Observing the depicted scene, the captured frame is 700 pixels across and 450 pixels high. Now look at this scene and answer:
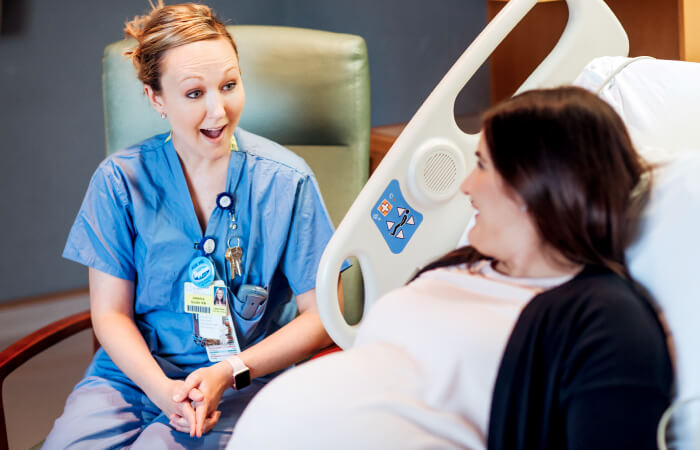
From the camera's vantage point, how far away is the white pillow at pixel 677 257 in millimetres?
1021

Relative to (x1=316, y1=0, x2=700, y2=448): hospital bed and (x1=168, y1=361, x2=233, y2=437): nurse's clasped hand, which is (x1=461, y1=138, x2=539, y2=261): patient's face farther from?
(x1=168, y1=361, x2=233, y2=437): nurse's clasped hand

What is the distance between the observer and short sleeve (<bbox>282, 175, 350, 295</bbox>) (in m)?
1.69

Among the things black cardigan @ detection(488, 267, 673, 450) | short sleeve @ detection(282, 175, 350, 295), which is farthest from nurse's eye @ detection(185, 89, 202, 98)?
black cardigan @ detection(488, 267, 673, 450)

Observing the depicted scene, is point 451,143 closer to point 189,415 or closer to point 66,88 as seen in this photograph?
point 189,415

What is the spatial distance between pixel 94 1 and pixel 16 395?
1.70m

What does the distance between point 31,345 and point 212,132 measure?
0.66m

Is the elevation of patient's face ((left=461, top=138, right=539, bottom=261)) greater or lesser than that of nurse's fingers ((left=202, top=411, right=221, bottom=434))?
greater

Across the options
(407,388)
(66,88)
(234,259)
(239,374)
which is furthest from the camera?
(66,88)

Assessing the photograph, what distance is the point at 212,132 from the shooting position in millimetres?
1660

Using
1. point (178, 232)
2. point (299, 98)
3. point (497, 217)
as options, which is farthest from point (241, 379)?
point (299, 98)

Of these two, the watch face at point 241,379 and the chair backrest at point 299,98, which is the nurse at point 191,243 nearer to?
the watch face at point 241,379

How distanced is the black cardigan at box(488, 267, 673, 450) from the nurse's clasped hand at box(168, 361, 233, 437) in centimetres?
70

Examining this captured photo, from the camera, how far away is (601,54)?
154cm

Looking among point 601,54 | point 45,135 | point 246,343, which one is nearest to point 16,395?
point 45,135
